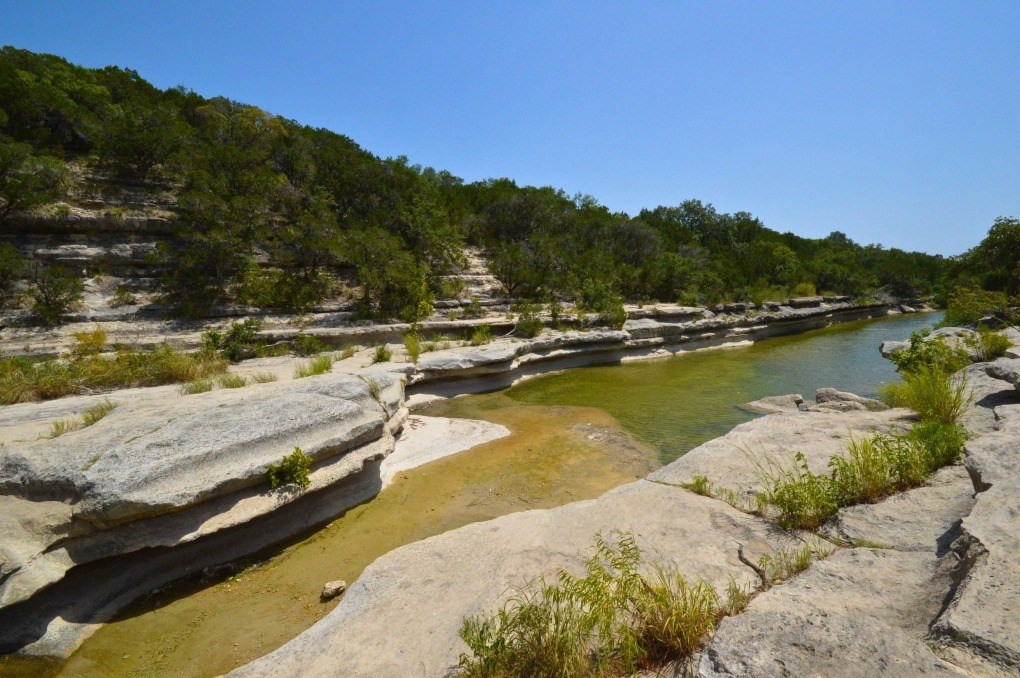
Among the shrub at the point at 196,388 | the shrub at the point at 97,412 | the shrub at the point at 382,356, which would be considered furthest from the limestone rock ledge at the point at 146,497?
the shrub at the point at 382,356

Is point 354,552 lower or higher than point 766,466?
lower

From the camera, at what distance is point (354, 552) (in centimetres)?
605

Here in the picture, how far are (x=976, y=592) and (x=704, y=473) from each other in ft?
10.5

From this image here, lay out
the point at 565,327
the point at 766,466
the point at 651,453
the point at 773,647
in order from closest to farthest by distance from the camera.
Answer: the point at 773,647, the point at 766,466, the point at 651,453, the point at 565,327

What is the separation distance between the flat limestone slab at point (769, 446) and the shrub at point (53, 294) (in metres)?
19.6

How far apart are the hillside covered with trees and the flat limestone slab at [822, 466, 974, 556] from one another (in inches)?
681

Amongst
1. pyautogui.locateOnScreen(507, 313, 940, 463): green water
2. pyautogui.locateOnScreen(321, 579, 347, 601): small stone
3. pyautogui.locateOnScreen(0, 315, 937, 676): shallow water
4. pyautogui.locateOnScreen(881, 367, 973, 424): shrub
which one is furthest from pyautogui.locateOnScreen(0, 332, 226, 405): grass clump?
pyautogui.locateOnScreen(881, 367, 973, 424): shrub

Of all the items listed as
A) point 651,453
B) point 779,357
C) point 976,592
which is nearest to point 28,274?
point 651,453

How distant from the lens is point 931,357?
9.92 metres

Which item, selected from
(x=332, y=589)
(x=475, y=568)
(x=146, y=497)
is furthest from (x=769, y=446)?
(x=146, y=497)

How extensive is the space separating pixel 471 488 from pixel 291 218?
73.9 ft

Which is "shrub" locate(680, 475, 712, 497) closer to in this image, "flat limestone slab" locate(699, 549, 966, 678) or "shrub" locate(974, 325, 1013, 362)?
"flat limestone slab" locate(699, 549, 966, 678)

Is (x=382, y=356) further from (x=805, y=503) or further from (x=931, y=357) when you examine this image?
(x=931, y=357)

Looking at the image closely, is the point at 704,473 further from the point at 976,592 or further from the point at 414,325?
the point at 414,325
